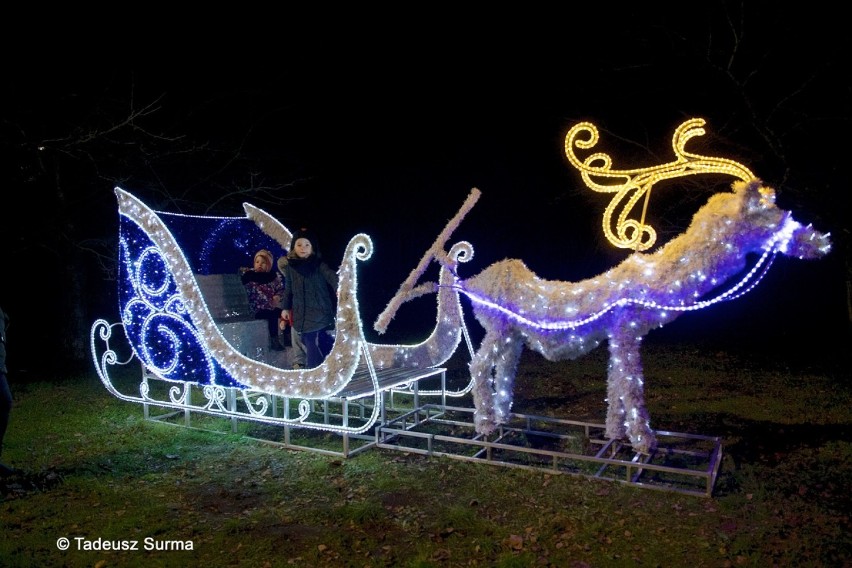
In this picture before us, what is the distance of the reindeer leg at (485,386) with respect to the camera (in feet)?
21.1

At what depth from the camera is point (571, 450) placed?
631cm

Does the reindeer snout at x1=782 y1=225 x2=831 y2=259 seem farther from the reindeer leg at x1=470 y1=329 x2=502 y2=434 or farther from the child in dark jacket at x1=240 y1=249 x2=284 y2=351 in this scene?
the child in dark jacket at x1=240 y1=249 x2=284 y2=351

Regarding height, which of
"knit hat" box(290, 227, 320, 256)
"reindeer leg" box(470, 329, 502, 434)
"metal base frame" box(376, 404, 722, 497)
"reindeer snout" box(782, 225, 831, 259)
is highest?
"knit hat" box(290, 227, 320, 256)

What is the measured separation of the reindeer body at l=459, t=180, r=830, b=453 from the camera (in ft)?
17.4

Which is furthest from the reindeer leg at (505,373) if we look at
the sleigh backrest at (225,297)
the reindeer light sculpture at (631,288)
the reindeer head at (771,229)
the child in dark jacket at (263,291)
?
the sleigh backrest at (225,297)

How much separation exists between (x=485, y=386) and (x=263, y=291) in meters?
3.18

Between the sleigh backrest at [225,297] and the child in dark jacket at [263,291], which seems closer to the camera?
the sleigh backrest at [225,297]

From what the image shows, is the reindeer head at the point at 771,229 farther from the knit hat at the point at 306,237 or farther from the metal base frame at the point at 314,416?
the knit hat at the point at 306,237

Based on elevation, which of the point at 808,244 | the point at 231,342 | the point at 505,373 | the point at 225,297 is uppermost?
the point at 808,244

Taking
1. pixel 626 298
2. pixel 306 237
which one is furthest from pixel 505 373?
pixel 306 237

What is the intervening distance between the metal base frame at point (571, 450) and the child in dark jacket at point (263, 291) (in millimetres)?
2085

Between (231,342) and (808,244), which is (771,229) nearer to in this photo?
(808,244)

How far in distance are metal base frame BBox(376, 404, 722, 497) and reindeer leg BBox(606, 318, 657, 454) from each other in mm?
140

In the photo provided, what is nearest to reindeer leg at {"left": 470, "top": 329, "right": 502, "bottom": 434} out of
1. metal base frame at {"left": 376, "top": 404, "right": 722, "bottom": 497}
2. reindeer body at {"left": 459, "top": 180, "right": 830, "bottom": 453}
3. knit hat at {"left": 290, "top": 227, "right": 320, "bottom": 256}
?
reindeer body at {"left": 459, "top": 180, "right": 830, "bottom": 453}
